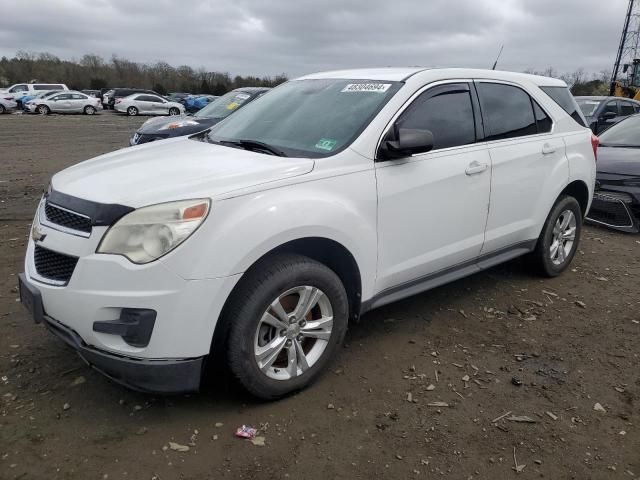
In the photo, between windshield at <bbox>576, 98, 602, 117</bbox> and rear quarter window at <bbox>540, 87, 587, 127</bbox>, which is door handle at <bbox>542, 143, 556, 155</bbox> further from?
windshield at <bbox>576, 98, 602, 117</bbox>

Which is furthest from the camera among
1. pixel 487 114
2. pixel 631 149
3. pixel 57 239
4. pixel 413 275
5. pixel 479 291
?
pixel 631 149

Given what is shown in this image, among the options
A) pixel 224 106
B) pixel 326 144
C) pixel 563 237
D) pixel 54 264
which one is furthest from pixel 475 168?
pixel 224 106

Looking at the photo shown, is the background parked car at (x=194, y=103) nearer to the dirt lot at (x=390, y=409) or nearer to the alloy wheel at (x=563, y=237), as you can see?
the alloy wheel at (x=563, y=237)

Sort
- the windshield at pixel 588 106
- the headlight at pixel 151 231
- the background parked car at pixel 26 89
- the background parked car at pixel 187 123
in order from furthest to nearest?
the background parked car at pixel 26 89 → the windshield at pixel 588 106 → the background parked car at pixel 187 123 → the headlight at pixel 151 231

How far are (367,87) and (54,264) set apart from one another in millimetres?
2222

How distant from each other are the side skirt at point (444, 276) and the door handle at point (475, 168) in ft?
2.23

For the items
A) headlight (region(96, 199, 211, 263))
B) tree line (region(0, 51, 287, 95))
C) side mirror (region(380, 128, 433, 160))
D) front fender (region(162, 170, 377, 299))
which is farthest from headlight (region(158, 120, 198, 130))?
tree line (region(0, 51, 287, 95))

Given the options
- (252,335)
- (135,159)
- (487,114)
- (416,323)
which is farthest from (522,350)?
(135,159)

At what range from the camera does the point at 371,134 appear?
10.8ft

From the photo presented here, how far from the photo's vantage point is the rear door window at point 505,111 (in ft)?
13.4

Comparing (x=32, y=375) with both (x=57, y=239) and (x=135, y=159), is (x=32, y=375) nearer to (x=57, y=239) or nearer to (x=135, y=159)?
(x=57, y=239)

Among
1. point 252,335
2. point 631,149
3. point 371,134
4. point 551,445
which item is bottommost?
point 551,445

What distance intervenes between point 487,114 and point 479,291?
157 cm

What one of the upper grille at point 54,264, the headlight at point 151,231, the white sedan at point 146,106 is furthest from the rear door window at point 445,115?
the white sedan at point 146,106
